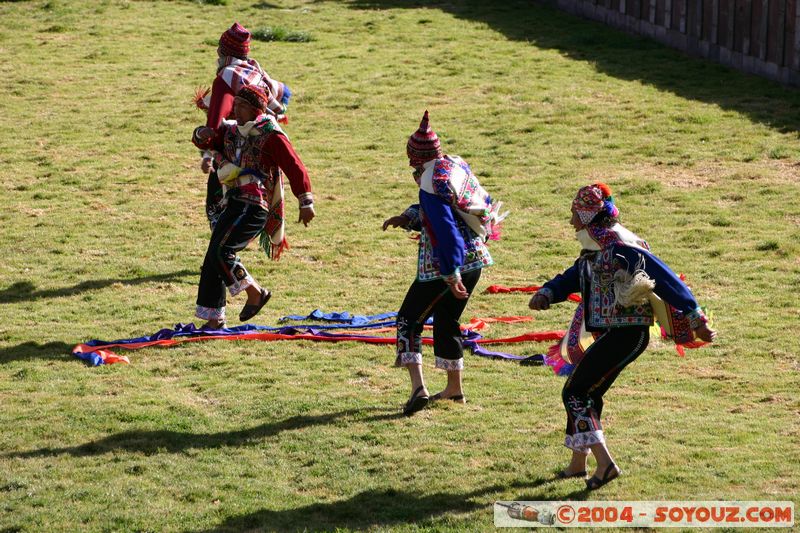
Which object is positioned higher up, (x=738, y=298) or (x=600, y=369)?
(x=600, y=369)

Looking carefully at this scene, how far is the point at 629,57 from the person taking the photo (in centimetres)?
2072

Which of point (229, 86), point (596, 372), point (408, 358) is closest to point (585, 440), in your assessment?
point (596, 372)

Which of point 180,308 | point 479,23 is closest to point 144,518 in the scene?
point 180,308

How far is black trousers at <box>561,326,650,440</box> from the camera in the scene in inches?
283

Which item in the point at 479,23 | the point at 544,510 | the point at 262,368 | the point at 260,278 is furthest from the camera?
the point at 479,23

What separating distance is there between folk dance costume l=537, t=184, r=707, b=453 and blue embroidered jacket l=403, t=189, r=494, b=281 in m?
1.01

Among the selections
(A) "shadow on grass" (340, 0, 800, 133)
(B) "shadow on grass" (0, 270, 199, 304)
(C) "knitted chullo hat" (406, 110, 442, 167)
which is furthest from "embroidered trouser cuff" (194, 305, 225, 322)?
(A) "shadow on grass" (340, 0, 800, 133)

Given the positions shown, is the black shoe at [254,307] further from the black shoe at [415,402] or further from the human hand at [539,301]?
the human hand at [539,301]

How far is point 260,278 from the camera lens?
12562mm

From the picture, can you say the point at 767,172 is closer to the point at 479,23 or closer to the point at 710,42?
the point at 710,42

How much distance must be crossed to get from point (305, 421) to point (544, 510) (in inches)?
87.3

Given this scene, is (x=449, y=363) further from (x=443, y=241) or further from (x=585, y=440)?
(x=585, y=440)

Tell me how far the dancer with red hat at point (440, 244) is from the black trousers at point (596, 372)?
1156 mm

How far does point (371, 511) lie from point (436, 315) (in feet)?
6.45
